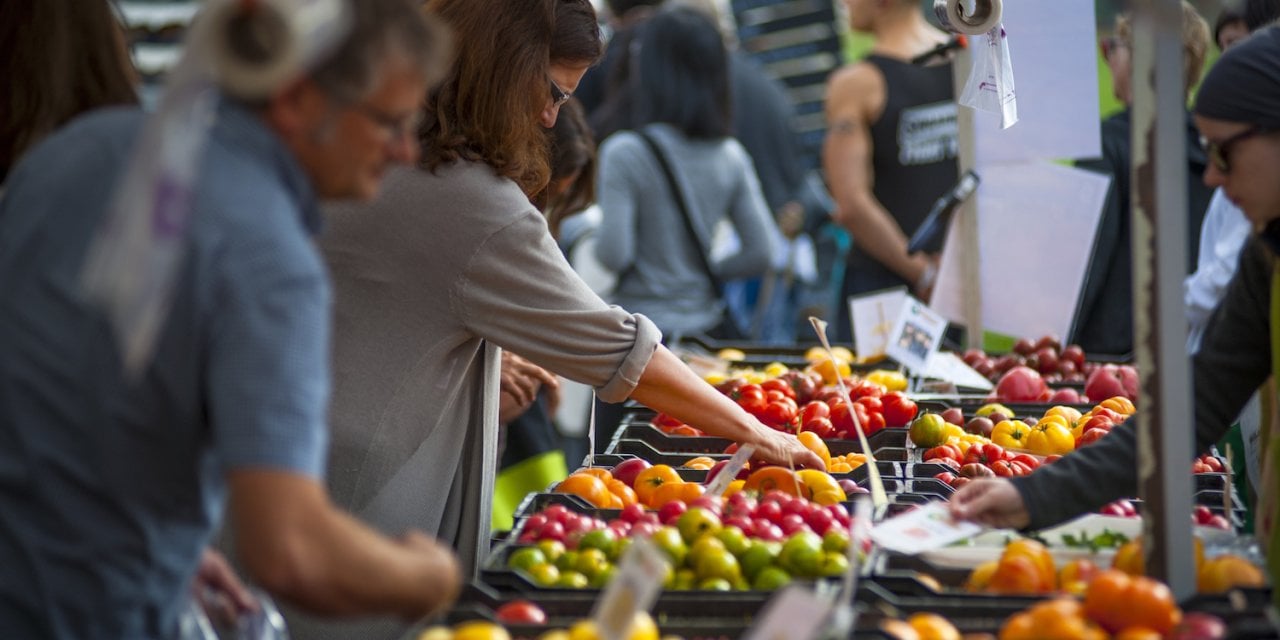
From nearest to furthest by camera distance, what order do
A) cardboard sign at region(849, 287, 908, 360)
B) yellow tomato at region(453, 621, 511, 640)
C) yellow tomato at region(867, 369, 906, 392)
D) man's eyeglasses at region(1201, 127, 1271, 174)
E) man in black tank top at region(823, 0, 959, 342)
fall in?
yellow tomato at region(453, 621, 511, 640) → man's eyeglasses at region(1201, 127, 1271, 174) → yellow tomato at region(867, 369, 906, 392) → cardboard sign at region(849, 287, 908, 360) → man in black tank top at region(823, 0, 959, 342)

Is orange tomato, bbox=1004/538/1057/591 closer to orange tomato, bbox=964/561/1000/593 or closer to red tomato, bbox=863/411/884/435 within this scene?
orange tomato, bbox=964/561/1000/593

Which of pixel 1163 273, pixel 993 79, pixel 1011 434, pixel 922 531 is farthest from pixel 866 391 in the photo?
pixel 1163 273

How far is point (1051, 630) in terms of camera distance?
1.96 metres

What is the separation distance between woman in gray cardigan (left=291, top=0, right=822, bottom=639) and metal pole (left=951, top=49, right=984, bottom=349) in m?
2.58

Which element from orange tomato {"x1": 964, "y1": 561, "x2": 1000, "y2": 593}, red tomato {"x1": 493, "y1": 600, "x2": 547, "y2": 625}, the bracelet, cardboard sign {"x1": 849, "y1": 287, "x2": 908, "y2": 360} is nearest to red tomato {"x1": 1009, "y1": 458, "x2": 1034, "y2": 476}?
orange tomato {"x1": 964, "y1": 561, "x2": 1000, "y2": 593}

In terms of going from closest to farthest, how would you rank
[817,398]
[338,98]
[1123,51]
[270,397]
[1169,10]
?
1. [270,397]
2. [338,98]
3. [1169,10]
4. [817,398]
5. [1123,51]

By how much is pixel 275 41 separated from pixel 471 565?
5.82ft

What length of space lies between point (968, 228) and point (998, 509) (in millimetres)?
2972

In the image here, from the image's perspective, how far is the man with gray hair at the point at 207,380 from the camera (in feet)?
5.09

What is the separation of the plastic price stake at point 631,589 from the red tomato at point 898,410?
7.89ft

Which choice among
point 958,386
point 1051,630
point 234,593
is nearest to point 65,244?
point 234,593

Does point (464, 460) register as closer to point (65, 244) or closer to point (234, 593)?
point (234, 593)

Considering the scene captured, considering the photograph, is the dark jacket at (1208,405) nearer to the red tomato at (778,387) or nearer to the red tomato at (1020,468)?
the red tomato at (1020,468)

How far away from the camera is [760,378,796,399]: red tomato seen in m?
4.42
